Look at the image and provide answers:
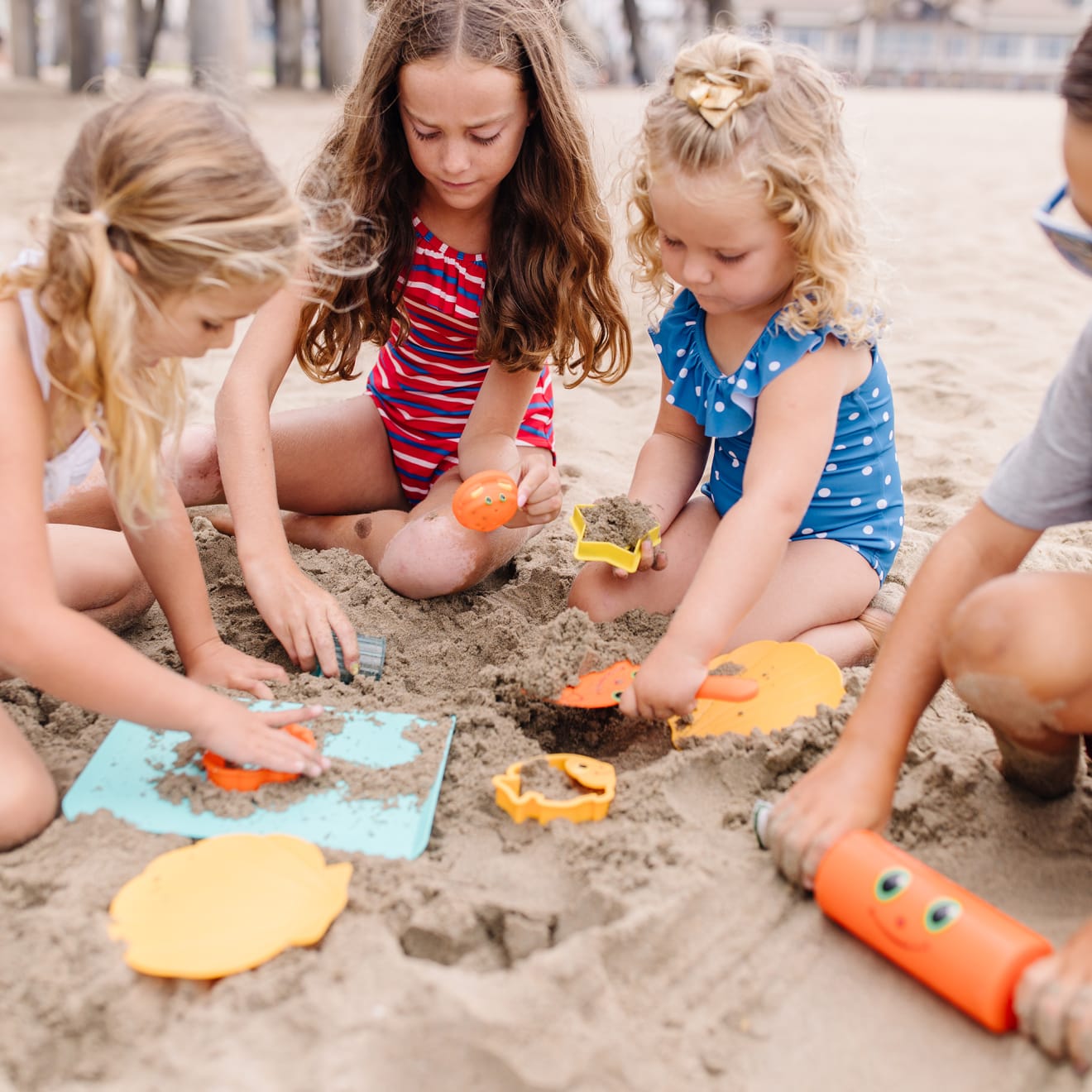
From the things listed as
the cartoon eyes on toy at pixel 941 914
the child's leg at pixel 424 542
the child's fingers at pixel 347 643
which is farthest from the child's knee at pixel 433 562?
the cartoon eyes on toy at pixel 941 914

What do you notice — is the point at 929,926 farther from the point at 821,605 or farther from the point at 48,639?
the point at 48,639

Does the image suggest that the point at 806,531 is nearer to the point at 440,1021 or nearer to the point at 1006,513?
the point at 1006,513

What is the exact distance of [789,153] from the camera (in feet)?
4.58

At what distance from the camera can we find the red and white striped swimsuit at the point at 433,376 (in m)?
1.95

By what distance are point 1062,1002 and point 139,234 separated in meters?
1.10

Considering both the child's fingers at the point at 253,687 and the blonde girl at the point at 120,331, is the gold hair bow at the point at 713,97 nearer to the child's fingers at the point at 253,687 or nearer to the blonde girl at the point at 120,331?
the blonde girl at the point at 120,331

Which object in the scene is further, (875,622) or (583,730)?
(875,622)

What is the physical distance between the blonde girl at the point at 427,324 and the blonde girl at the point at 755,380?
0.22 meters

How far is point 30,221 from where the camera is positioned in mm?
1205

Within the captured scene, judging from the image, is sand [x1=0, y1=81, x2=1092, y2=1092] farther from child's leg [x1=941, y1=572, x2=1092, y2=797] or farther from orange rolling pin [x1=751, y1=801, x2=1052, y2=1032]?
child's leg [x1=941, y1=572, x2=1092, y2=797]

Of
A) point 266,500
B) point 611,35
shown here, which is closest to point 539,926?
point 266,500

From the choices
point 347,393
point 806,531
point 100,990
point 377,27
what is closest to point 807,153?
point 806,531

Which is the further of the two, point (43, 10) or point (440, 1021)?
point (43, 10)

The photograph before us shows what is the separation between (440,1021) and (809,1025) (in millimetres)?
316
